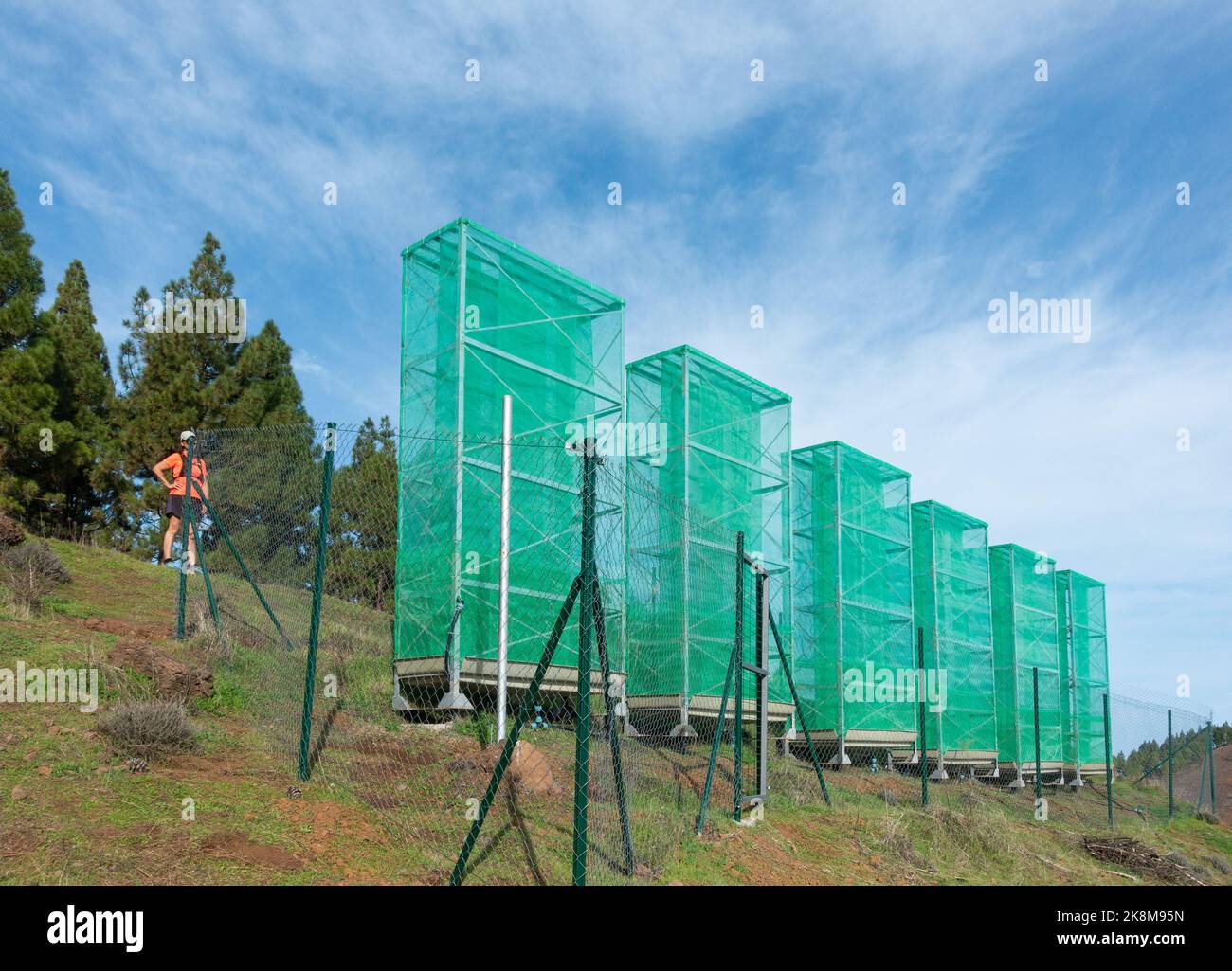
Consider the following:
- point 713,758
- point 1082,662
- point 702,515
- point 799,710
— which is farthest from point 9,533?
point 1082,662

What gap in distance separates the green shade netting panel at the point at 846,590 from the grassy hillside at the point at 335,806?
576 cm

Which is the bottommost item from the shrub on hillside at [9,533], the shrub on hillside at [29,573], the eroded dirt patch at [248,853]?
the eroded dirt patch at [248,853]

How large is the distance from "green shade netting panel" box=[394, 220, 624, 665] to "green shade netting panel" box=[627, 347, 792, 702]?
1168mm

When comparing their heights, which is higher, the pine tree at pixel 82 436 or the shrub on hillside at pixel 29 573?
the pine tree at pixel 82 436

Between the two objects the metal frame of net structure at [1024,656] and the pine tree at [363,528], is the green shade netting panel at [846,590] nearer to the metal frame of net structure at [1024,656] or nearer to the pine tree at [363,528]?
the metal frame of net structure at [1024,656]

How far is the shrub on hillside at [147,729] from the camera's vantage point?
7211 mm

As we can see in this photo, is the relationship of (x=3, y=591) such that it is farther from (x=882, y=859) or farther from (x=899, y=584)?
(x=899, y=584)

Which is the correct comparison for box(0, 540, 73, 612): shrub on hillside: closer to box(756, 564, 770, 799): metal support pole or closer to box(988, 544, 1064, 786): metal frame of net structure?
box(756, 564, 770, 799): metal support pole

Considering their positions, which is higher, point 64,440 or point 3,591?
point 64,440

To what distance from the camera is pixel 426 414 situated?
1209 centimetres

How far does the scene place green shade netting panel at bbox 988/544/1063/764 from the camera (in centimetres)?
2577

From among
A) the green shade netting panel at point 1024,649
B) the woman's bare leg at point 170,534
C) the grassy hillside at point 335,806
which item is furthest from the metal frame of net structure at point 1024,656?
the woman's bare leg at point 170,534
